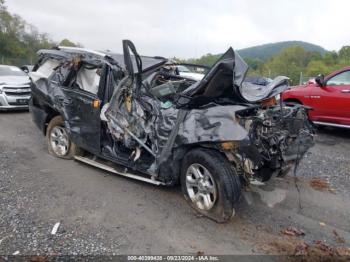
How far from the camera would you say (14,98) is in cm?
1009

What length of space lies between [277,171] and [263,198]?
0.55 meters

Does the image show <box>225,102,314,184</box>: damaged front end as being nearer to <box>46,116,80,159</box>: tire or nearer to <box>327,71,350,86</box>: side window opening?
<box>46,116,80,159</box>: tire

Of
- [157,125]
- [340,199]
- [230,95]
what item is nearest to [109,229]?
[157,125]

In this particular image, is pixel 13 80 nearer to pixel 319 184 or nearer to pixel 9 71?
pixel 9 71

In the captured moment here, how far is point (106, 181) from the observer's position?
4.99 m

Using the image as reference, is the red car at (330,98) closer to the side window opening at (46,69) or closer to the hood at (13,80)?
the side window opening at (46,69)

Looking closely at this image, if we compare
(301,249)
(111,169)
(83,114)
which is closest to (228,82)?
(301,249)

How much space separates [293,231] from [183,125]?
1.71 meters

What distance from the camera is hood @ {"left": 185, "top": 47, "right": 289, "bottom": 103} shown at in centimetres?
386

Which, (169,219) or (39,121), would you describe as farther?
(39,121)

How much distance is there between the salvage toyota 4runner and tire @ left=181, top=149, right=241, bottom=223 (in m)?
0.01

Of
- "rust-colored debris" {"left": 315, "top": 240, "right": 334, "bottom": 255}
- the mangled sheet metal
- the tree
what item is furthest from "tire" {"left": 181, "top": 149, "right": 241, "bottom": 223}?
the tree

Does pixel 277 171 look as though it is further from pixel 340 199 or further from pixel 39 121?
pixel 39 121

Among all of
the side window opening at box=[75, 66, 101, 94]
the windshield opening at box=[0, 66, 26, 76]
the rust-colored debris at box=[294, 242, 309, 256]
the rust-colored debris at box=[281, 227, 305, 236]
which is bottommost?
the rust-colored debris at box=[281, 227, 305, 236]
